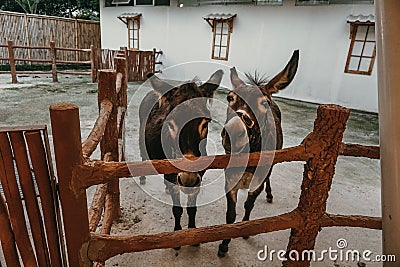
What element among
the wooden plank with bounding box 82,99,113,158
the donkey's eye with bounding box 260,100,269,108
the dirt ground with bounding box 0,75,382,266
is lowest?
the dirt ground with bounding box 0,75,382,266

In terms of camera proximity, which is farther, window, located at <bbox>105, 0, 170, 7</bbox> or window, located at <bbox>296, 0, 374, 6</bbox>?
window, located at <bbox>105, 0, 170, 7</bbox>

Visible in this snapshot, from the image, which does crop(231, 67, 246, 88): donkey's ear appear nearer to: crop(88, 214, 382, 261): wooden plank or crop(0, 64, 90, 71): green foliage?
crop(88, 214, 382, 261): wooden plank

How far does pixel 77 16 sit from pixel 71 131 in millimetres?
16208

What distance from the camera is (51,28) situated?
10.8 m

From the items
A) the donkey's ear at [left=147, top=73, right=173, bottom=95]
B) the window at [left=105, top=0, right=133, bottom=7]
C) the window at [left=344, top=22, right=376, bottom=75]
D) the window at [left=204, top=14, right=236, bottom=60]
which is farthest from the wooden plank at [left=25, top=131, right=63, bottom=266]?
the window at [left=105, top=0, right=133, bottom=7]

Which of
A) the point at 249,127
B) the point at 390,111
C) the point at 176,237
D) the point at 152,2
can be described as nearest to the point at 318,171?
the point at 390,111

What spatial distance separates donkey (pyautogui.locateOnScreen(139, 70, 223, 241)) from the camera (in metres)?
1.74

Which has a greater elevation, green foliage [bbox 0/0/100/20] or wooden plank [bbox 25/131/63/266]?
green foliage [bbox 0/0/100/20]

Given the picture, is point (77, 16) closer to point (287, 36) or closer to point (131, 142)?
→ point (287, 36)

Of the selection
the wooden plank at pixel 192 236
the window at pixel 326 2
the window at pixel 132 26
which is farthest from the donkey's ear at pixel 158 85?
the window at pixel 132 26

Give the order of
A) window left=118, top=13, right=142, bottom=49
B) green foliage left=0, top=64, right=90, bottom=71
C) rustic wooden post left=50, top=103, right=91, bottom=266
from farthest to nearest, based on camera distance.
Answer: window left=118, top=13, right=142, bottom=49, green foliage left=0, top=64, right=90, bottom=71, rustic wooden post left=50, top=103, right=91, bottom=266

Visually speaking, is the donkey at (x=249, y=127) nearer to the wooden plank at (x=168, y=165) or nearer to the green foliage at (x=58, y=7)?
the wooden plank at (x=168, y=165)

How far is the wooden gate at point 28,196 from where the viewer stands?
0.92 m

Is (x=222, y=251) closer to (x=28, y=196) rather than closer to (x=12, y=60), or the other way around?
(x=28, y=196)
